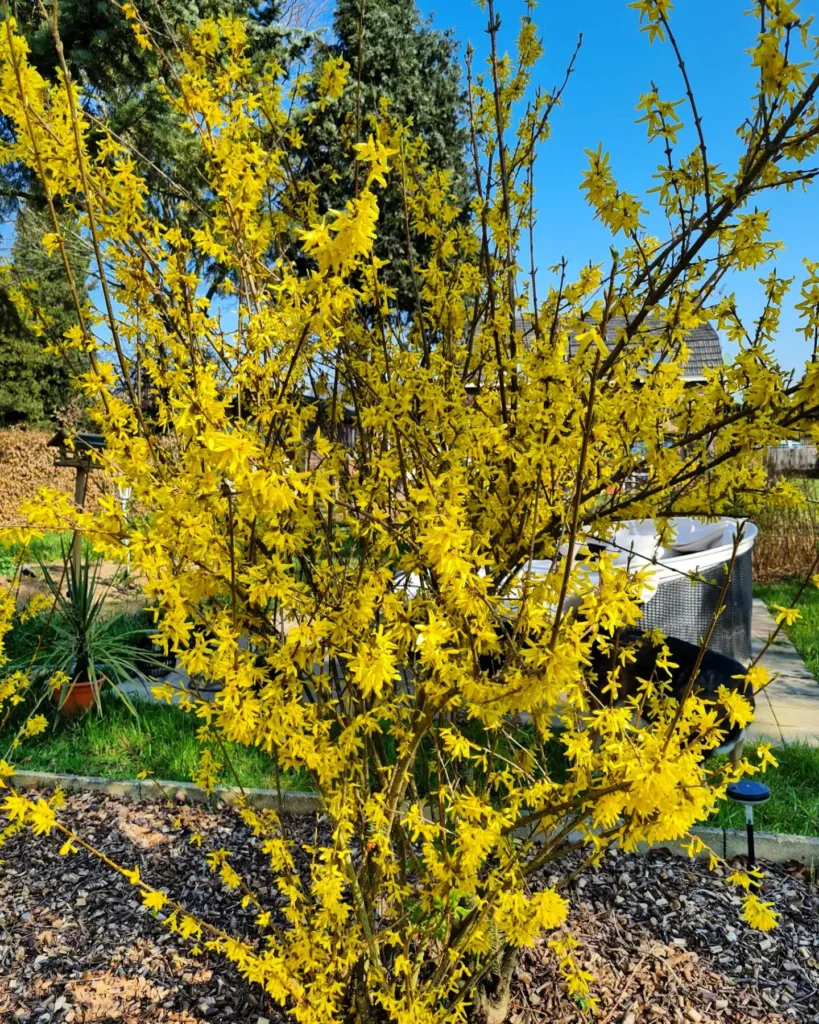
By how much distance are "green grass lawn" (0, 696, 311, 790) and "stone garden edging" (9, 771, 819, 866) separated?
0.11 metres

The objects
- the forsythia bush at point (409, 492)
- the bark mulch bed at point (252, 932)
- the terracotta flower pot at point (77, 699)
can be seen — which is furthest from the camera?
the terracotta flower pot at point (77, 699)

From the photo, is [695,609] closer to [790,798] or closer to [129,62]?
[790,798]

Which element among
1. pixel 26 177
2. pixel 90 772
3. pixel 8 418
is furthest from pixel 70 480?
pixel 90 772

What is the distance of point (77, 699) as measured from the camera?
4.51 metres

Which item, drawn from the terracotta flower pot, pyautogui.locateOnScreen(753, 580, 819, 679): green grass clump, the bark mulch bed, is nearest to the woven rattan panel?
pyautogui.locateOnScreen(753, 580, 819, 679): green grass clump

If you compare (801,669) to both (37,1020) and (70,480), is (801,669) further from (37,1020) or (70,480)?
(70,480)

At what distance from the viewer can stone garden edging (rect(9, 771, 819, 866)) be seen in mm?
3061

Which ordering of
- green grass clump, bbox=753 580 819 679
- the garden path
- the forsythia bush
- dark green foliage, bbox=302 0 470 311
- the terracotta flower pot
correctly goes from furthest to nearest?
1. dark green foliage, bbox=302 0 470 311
2. green grass clump, bbox=753 580 819 679
3. the garden path
4. the terracotta flower pot
5. the forsythia bush

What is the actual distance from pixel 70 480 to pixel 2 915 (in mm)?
12902

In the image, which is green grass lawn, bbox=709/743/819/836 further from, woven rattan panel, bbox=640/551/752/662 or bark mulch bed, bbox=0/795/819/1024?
woven rattan panel, bbox=640/551/752/662

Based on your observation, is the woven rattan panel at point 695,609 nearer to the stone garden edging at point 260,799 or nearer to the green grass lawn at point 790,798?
the green grass lawn at point 790,798

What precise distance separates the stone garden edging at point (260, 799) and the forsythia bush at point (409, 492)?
110 cm

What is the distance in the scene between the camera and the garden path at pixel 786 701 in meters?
4.60

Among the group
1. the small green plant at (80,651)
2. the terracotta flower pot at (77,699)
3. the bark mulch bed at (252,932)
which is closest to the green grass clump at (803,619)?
the bark mulch bed at (252,932)
